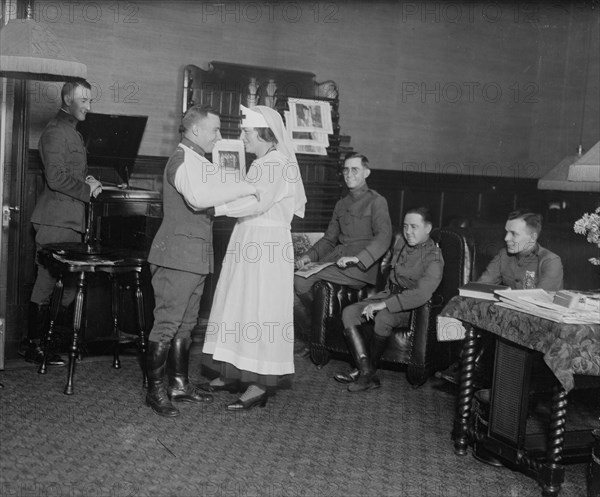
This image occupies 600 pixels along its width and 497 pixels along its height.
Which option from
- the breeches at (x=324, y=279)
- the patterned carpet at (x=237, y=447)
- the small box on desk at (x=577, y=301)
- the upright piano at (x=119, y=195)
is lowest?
the patterned carpet at (x=237, y=447)

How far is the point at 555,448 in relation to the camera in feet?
10.4

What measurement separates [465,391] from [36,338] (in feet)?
9.98

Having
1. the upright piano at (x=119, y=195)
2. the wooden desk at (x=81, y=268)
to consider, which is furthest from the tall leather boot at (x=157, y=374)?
the upright piano at (x=119, y=195)

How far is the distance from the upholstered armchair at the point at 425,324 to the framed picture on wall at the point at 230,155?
121 centimetres

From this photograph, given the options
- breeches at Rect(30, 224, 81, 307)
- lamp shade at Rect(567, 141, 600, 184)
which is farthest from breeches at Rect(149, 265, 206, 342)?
lamp shade at Rect(567, 141, 600, 184)

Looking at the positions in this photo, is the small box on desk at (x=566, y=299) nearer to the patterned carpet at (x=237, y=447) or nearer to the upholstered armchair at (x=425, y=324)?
the patterned carpet at (x=237, y=447)

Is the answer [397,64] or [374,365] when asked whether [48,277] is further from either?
[397,64]

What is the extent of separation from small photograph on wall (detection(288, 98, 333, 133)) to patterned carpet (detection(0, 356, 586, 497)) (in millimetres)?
2269

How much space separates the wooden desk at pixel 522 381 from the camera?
303 centimetres

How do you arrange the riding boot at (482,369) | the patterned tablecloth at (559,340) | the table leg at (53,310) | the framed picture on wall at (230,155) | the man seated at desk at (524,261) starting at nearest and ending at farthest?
the patterned tablecloth at (559,340)
the man seated at desk at (524,261)
the riding boot at (482,369)
the table leg at (53,310)
the framed picture on wall at (230,155)

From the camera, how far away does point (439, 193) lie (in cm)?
776

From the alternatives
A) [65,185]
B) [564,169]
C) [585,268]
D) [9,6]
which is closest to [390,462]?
[585,268]

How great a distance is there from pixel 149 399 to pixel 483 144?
523 centimetres

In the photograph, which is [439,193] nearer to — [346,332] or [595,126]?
[595,126]
